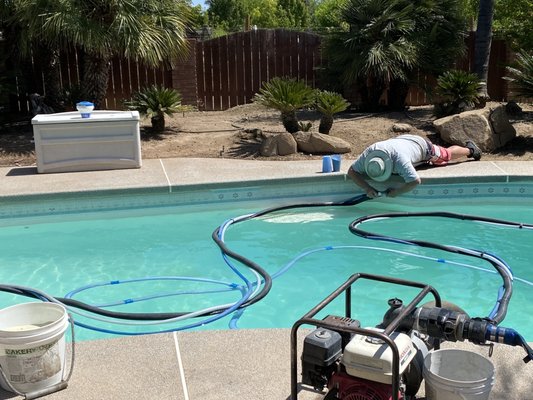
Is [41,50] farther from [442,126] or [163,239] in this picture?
[442,126]

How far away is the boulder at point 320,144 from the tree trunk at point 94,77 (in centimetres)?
348

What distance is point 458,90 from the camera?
9969mm

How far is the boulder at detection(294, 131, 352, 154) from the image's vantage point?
9.21m

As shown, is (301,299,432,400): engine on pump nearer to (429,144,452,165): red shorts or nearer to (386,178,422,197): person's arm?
(386,178,422,197): person's arm

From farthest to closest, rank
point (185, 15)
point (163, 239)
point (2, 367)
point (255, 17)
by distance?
point (255, 17) → point (185, 15) → point (163, 239) → point (2, 367)

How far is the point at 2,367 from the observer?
273cm

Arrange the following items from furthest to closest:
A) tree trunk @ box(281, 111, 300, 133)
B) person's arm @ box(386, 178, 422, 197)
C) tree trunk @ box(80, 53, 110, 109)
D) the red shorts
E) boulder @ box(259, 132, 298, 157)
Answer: tree trunk @ box(80, 53, 110, 109) → tree trunk @ box(281, 111, 300, 133) → boulder @ box(259, 132, 298, 157) → the red shorts → person's arm @ box(386, 178, 422, 197)

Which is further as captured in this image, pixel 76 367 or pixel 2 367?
pixel 76 367

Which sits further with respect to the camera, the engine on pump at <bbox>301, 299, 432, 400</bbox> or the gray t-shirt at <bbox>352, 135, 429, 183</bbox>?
the gray t-shirt at <bbox>352, 135, 429, 183</bbox>

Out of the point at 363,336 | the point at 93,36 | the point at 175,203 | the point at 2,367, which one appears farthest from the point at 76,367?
the point at 93,36

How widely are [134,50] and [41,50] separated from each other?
250 centimetres

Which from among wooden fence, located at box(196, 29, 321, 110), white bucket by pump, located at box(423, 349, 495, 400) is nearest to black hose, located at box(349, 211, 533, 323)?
white bucket by pump, located at box(423, 349, 495, 400)

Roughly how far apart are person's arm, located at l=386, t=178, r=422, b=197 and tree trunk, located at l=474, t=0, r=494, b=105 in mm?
4618

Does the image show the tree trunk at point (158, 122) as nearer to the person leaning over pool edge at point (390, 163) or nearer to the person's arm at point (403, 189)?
the person leaning over pool edge at point (390, 163)
